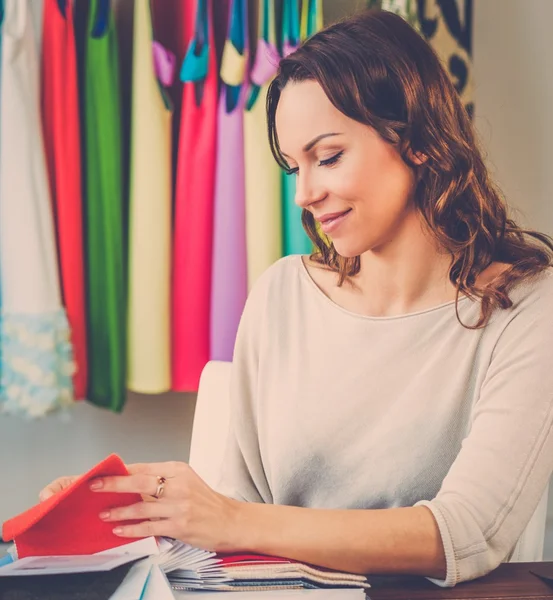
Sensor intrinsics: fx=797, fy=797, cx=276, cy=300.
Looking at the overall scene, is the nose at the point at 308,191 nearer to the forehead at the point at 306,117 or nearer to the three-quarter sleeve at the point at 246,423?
the forehead at the point at 306,117

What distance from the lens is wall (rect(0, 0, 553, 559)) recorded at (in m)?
2.20

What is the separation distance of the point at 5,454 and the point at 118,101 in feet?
3.38

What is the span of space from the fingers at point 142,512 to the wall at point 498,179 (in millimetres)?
1427

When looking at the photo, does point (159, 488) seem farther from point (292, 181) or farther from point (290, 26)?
point (290, 26)

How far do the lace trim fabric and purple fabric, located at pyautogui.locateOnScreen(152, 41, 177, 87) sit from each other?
0.57 m

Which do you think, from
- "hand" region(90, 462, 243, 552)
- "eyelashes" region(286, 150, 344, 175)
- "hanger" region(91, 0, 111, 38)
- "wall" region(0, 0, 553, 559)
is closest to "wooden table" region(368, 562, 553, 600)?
"hand" region(90, 462, 243, 552)

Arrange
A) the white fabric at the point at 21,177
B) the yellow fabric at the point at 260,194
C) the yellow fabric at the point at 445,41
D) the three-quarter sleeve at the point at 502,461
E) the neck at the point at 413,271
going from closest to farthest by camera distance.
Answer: the three-quarter sleeve at the point at 502,461 < the neck at the point at 413,271 < the white fabric at the point at 21,177 < the yellow fabric at the point at 260,194 < the yellow fabric at the point at 445,41

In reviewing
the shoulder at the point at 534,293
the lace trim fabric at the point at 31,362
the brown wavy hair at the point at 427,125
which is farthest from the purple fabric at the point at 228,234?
the shoulder at the point at 534,293

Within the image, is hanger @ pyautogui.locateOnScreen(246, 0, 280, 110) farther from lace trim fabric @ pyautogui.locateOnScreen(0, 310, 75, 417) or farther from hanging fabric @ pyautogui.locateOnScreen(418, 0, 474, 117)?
lace trim fabric @ pyautogui.locateOnScreen(0, 310, 75, 417)

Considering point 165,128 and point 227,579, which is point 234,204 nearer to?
point 165,128

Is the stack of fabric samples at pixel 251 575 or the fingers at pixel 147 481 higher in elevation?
the fingers at pixel 147 481

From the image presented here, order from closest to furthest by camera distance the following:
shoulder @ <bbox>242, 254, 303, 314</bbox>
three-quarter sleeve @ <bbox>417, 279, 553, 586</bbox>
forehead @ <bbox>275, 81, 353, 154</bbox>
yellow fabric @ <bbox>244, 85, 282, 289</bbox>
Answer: three-quarter sleeve @ <bbox>417, 279, 553, 586</bbox> → forehead @ <bbox>275, 81, 353, 154</bbox> → shoulder @ <bbox>242, 254, 303, 314</bbox> → yellow fabric @ <bbox>244, 85, 282, 289</bbox>

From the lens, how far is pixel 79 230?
1.78 metres

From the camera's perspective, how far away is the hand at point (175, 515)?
0.82 meters
